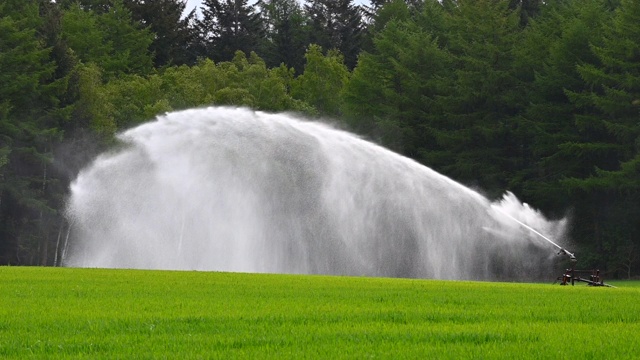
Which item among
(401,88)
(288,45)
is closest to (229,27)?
(288,45)

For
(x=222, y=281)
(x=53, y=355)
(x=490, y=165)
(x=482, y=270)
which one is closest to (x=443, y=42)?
(x=490, y=165)

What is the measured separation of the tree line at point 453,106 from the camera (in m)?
67.9

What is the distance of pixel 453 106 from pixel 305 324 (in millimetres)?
60612

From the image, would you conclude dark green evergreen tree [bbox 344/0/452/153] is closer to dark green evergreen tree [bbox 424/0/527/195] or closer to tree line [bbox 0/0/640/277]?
tree line [bbox 0/0/640/277]

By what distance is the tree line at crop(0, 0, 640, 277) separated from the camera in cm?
6794

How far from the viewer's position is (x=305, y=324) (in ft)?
54.5

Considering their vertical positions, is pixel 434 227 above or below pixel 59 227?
above

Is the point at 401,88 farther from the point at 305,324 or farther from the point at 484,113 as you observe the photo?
the point at 305,324

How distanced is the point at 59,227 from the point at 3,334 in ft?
201

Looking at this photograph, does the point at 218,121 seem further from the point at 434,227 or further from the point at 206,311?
the point at 206,311

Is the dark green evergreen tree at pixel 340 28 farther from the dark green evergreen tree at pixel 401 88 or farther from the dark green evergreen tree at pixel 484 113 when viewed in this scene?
the dark green evergreen tree at pixel 484 113

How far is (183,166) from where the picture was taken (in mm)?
53000

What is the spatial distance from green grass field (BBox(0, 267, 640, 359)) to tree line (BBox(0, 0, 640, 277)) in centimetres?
4386

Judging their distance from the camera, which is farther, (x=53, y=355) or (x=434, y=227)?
(x=434, y=227)
